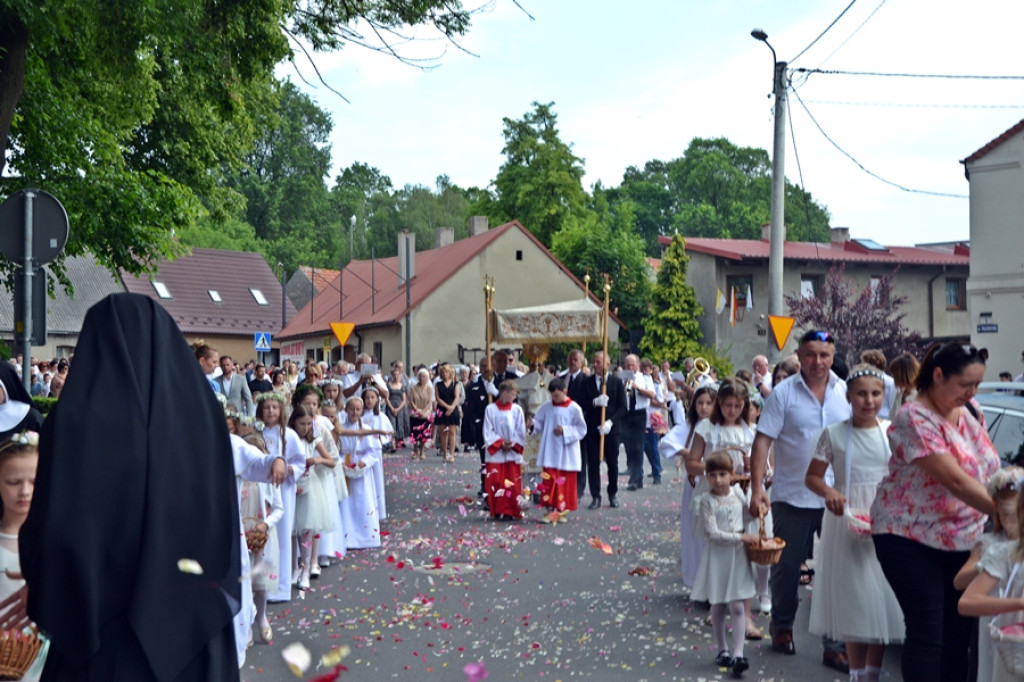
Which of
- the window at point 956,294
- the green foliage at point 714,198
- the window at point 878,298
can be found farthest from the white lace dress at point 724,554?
the green foliage at point 714,198

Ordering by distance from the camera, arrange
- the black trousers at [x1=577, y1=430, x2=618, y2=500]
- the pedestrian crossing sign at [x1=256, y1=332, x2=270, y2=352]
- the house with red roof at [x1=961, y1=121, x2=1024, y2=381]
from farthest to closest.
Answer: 1. the pedestrian crossing sign at [x1=256, y1=332, x2=270, y2=352]
2. the house with red roof at [x1=961, y1=121, x2=1024, y2=381]
3. the black trousers at [x1=577, y1=430, x2=618, y2=500]

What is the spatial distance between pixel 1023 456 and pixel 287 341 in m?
58.7

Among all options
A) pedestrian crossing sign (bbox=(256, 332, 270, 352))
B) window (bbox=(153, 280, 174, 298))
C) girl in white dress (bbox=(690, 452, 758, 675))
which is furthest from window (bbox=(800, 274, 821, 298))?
girl in white dress (bbox=(690, 452, 758, 675))

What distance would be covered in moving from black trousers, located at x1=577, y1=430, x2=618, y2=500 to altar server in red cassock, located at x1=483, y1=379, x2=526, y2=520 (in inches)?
55.5

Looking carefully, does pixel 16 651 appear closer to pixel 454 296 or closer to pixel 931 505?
pixel 931 505

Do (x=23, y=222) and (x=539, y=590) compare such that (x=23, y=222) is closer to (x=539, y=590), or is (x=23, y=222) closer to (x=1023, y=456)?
(x=539, y=590)

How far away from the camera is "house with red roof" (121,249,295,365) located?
61875 millimetres

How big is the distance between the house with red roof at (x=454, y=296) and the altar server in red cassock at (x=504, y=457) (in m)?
30.9

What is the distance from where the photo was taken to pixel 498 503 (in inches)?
616

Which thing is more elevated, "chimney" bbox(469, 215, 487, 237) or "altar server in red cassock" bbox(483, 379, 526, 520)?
"chimney" bbox(469, 215, 487, 237)

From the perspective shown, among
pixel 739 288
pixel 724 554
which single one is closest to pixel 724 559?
pixel 724 554

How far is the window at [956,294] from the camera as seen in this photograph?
51.8 metres

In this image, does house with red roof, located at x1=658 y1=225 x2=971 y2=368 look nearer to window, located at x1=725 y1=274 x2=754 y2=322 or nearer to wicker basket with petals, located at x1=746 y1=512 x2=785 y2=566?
window, located at x1=725 y1=274 x2=754 y2=322

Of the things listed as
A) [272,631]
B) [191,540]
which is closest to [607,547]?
[272,631]
